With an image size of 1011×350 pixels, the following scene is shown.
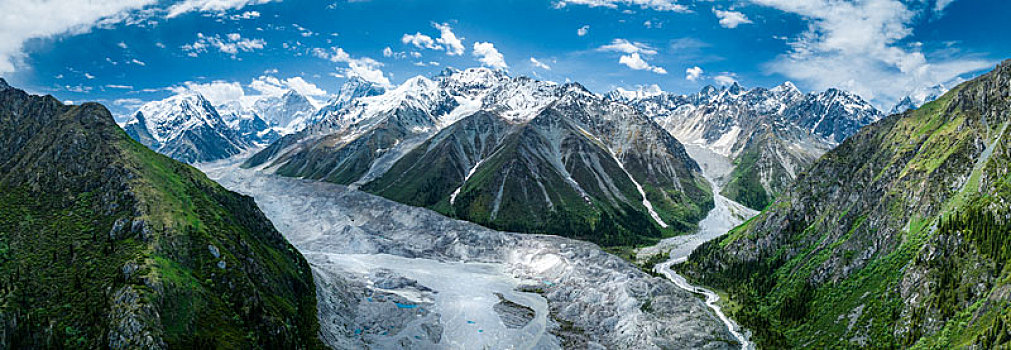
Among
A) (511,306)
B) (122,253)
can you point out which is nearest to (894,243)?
(511,306)

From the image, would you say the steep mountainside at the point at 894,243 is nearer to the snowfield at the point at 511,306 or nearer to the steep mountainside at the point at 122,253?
the snowfield at the point at 511,306

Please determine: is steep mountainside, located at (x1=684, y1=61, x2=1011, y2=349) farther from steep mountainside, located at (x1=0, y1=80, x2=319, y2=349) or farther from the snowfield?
steep mountainside, located at (x1=0, y1=80, x2=319, y2=349)

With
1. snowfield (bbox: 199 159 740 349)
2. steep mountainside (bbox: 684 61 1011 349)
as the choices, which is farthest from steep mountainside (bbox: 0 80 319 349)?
steep mountainside (bbox: 684 61 1011 349)

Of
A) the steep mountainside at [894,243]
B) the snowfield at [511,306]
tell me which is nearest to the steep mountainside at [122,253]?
the snowfield at [511,306]

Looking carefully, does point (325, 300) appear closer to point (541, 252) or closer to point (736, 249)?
point (541, 252)

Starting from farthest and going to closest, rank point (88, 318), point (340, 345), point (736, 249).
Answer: point (736, 249)
point (340, 345)
point (88, 318)

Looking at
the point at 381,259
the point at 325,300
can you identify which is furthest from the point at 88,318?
the point at 381,259
